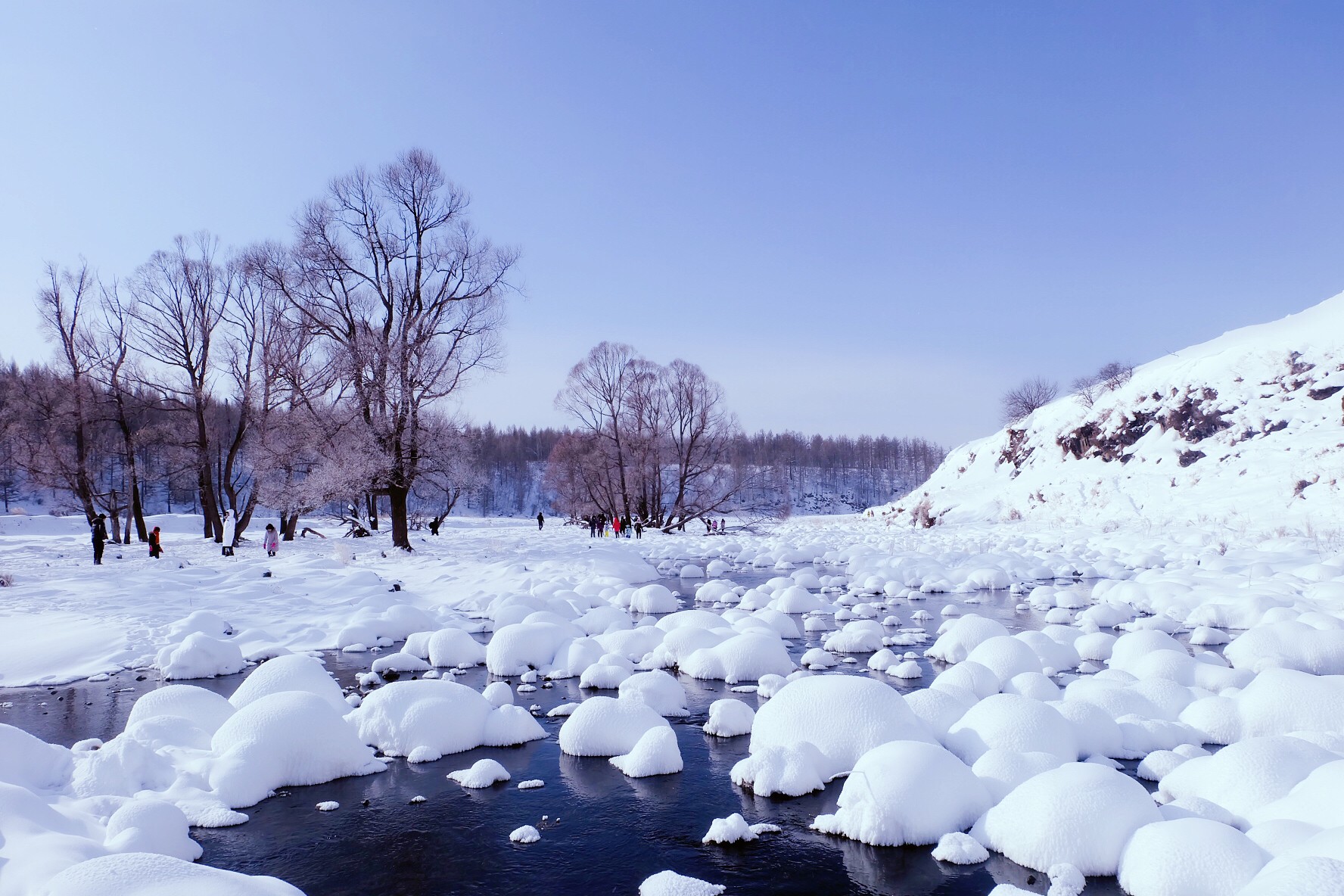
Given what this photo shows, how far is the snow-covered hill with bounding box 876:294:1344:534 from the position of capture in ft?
70.6

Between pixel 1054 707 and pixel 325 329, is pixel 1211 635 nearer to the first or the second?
pixel 1054 707

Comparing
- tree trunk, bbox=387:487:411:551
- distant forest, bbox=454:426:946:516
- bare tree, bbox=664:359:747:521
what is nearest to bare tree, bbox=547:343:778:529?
bare tree, bbox=664:359:747:521

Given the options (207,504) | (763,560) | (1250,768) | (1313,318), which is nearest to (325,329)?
(207,504)

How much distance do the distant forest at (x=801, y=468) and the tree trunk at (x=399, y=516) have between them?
51707 millimetres

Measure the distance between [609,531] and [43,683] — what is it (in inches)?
1033

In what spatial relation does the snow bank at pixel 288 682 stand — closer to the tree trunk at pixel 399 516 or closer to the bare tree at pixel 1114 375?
the tree trunk at pixel 399 516

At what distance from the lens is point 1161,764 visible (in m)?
4.89

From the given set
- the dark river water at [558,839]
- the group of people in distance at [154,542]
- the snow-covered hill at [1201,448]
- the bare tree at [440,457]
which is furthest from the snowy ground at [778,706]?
the snow-covered hill at [1201,448]

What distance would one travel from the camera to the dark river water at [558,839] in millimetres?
3822

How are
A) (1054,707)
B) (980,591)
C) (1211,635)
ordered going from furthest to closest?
(980,591), (1211,635), (1054,707)

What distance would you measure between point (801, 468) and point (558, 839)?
95967 mm

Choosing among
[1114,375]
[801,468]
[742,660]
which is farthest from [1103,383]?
[801,468]

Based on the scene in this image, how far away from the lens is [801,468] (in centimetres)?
9856

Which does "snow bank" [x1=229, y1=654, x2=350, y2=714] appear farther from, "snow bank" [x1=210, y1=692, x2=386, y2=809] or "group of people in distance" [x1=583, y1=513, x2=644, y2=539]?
"group of people in distance" [x1=583, y1=513, x2=644, y2=539]
